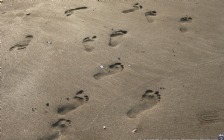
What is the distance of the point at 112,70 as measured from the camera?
3.90 metres

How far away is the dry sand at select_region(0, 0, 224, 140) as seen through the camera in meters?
3.36

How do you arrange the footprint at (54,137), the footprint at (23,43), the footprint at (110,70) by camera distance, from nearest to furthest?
1. the footprint at (54,137)
2. the footprint at (110,70)
3. the footprint at (23,43)

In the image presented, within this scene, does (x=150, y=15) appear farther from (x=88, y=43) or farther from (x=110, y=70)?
(x=110, y=70)

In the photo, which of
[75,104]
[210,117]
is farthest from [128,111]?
[210,117]

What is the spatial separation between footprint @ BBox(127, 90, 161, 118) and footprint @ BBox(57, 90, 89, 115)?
0.48 meters

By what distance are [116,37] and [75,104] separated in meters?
1.14

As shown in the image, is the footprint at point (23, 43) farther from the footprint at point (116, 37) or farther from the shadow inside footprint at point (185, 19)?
the shadow inside footprint at point (185, 19)

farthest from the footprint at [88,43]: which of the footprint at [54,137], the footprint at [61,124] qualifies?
the footprint at [54,137]

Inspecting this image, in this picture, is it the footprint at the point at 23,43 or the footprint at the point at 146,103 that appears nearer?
the footprint at the point at 146,103

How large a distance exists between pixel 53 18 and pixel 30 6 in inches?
20.0

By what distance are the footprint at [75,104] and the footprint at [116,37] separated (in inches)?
33.5

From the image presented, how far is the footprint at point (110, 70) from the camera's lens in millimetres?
3852

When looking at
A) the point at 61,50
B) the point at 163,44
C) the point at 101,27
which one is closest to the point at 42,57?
the point at 61,50

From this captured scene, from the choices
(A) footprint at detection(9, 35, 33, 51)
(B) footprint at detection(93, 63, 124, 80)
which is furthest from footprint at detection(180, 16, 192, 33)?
(A) footprint at detection(9, 35, 33, 51)
